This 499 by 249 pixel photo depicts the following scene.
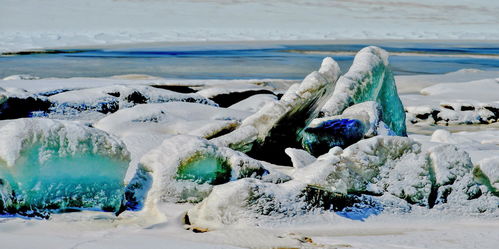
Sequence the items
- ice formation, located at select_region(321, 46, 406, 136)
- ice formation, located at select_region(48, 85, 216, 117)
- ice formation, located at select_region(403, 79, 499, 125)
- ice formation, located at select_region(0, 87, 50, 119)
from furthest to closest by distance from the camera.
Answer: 1. ice formation, located at select_region(403, 79, 499, 125)
2. ice formation, located at select_region(48, 85, 216, 117)
3. ice formation, located at select_region(0, 87, 50, 119)
4. ice formation, located at select_region(321, 46, 406, 136)

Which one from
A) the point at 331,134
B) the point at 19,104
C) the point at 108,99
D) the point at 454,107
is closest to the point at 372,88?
the point at 331,134

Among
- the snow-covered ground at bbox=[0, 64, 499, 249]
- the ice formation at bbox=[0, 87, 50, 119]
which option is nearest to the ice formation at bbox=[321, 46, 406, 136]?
the snow-covered ground at bbox=[0, 64, 499, 249]

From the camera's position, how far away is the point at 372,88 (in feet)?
14.1

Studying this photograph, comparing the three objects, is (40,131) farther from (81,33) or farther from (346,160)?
(81,33)

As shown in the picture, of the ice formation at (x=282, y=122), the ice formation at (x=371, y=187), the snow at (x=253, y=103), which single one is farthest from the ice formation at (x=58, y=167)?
the snow at (x=253, y=103)

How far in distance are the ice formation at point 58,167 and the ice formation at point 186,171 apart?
0.15 metres

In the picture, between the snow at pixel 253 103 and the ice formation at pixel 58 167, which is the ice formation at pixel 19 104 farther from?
the ice formation at pixel 58 167

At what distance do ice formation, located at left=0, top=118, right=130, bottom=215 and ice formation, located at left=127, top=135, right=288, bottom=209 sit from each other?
145mm

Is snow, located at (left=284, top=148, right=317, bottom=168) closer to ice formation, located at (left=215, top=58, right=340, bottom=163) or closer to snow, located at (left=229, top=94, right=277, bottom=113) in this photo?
ice formation, located at (left=215, top=58, right=340, bottom=163)

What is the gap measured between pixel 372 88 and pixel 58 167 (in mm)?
2543

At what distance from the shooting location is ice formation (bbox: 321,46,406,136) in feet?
13.6

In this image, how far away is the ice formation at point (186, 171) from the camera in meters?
2.42

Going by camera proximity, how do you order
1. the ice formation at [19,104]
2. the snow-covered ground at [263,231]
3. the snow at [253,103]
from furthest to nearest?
the snow at [253,103]
the ice formation at [19,104]
the snow-covered ground at [263,231]

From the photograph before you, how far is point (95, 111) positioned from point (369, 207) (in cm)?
317
